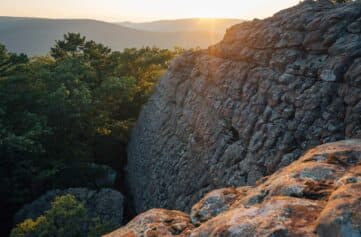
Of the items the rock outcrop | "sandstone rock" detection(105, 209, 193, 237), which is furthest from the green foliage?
the rock outcrop

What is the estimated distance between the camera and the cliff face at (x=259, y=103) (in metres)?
15.5

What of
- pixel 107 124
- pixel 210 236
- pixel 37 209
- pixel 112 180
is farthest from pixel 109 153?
pixel 210 236

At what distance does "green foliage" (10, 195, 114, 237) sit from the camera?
1941 centimetres

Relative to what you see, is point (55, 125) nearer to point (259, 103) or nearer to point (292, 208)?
point (259, 103)

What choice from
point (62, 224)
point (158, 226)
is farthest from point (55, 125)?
point (158, 226)

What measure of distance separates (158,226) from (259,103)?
10.4m

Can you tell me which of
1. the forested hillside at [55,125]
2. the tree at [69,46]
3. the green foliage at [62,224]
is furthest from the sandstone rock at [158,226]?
the tree at [69,46]

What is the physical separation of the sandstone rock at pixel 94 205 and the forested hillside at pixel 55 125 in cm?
314

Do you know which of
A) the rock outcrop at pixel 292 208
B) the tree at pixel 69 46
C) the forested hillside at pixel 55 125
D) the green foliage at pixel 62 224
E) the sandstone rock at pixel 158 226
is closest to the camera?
the rock outcrop at pixel 292 208

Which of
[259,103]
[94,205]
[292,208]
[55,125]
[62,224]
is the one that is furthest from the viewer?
[55,125]

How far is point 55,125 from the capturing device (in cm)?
3634

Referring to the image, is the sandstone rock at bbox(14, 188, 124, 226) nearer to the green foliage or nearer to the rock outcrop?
the green foliage

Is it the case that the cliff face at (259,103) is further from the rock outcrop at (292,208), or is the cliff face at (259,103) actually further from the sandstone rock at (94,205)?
the rock outcrop at (292,208)

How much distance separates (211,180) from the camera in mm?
20578
